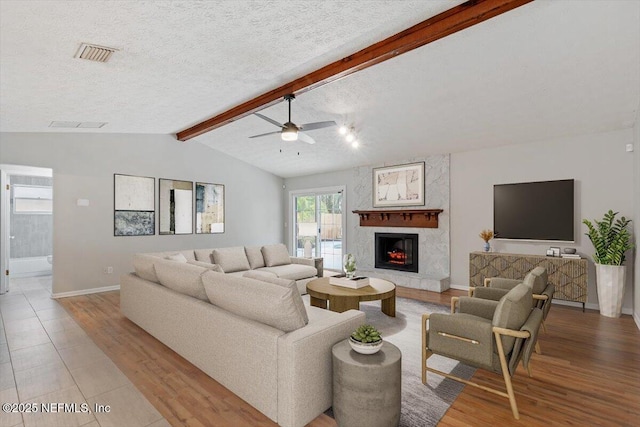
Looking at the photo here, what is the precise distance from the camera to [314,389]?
6.86 ft

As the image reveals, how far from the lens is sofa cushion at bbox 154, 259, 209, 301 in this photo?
9.70 feet

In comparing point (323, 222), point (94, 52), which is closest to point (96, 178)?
point (94, 52)

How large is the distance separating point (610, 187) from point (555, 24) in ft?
10.3

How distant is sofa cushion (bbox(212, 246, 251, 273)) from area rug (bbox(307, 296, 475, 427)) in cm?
242

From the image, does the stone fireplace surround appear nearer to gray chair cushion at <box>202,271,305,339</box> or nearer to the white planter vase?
the white planter vase

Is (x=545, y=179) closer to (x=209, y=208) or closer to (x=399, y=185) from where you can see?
(x=399, y=185)

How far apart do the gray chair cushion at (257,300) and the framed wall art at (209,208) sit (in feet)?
16.4

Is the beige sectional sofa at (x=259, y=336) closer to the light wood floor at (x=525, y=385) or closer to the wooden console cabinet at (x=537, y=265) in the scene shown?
the light wood floor at (x=525, y=385)

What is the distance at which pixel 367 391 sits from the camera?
189cm

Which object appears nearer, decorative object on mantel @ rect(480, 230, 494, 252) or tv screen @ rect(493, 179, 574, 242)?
tv screen @ rect(493, 179, 574, 242)

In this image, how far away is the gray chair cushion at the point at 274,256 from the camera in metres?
6.02

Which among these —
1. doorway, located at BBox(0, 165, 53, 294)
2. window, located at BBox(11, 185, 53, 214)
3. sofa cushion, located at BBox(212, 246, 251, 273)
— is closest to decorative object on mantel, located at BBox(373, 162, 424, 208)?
sofa cushion, located at BBox(212, 246, 251, 273)

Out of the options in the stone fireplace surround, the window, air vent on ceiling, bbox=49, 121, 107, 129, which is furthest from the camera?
the window

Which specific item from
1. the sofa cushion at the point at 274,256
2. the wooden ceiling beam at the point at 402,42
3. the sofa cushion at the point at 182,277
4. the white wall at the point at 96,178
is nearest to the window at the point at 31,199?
the white wall at the point at 96,178
